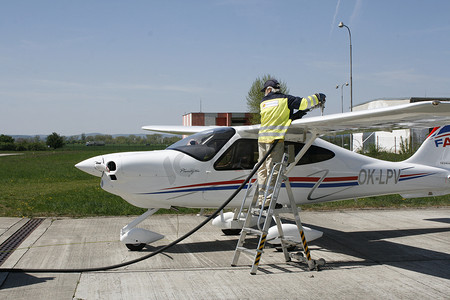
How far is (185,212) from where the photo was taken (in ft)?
38.2

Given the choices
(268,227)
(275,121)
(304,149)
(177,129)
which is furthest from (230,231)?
(275,121)

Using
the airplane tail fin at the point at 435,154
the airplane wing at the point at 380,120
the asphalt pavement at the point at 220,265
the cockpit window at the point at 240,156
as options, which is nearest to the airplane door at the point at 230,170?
the cockpit window at the point at 240,156

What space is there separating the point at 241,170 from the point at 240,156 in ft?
0.79

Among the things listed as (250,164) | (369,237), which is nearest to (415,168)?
(369,237)

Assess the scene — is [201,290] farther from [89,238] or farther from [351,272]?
[89,238]

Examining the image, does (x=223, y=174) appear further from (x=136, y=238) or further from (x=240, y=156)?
(x=136, y=238)

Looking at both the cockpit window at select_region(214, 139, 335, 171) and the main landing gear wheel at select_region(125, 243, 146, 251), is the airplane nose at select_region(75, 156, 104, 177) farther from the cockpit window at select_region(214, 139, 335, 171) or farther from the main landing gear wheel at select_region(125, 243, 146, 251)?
the cockpit window at select_region(214, 139, 335, 171)

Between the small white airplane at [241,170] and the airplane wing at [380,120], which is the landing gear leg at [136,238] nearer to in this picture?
the small white airplane at [241,170]

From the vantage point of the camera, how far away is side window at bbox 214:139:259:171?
776 cm

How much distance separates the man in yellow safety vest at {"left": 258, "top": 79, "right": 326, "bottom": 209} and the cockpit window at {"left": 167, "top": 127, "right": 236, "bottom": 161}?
908 millimetres

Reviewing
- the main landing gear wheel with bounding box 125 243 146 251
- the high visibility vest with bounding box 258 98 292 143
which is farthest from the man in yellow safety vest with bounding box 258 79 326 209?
the main landing gear wheel with bounding box 125 243 146 251

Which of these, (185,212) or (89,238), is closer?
(89,238)

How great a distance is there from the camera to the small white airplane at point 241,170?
7.19 meters

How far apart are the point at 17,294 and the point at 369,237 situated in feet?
20.8
